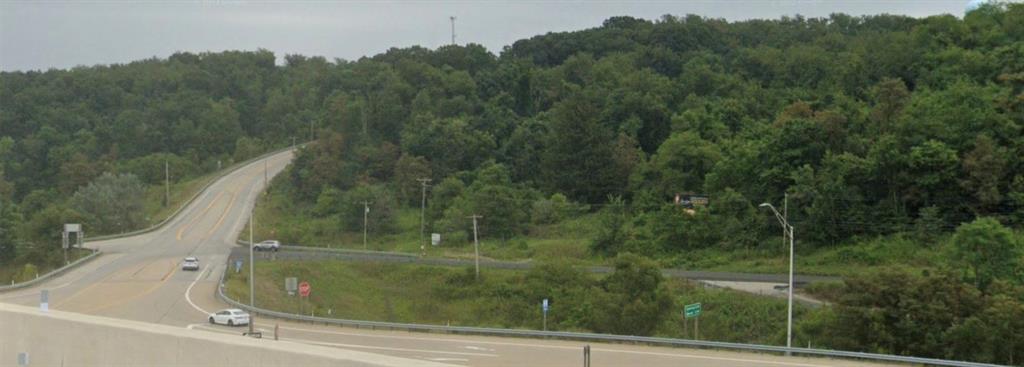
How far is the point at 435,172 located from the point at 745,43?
3392 cm

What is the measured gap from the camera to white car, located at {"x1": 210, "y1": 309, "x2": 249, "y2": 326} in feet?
105

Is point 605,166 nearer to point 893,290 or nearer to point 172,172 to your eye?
point 893,290

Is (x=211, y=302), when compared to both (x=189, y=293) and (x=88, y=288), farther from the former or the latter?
(x=88, y=288)

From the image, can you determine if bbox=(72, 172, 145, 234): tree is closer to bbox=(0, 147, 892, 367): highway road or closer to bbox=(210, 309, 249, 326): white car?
bbox=(0, 147, 892, 367): highway road

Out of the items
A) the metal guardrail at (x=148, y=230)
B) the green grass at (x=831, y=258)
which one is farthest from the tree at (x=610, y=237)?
the metal guardrail at (x=148, y=230)

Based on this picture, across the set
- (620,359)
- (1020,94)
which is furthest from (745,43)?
(620,359)

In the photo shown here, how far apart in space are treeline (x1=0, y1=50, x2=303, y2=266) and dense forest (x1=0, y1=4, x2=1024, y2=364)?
0.25 meters

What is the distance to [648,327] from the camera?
35.5 meters

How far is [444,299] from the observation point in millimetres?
44969

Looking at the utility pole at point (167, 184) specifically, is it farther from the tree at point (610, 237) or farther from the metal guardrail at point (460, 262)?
the tree at point (610, 237)

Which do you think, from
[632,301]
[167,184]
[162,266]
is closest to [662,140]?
[162,266]

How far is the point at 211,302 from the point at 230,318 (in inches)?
276

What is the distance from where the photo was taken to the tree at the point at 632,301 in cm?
3550

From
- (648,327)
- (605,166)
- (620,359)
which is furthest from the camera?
(605,166)
